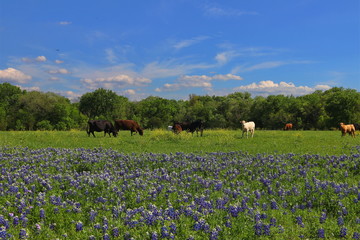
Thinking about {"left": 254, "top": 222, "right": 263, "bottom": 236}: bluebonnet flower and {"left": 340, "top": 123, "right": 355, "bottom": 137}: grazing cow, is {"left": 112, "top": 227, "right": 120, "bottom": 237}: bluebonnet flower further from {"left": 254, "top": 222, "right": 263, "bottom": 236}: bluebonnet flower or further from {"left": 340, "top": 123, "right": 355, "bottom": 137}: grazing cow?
{"left": 340, "top": 123, "right": 355, "bottom": 137}: grazing cow

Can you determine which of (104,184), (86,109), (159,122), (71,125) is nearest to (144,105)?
(159,122)

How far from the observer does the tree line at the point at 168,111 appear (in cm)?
6869

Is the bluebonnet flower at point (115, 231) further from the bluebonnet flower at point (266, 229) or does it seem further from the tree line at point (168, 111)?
the tree line at point (168, 111)

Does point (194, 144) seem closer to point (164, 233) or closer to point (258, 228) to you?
point (258, 228)

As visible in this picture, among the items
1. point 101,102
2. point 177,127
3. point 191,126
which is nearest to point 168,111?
point 101,102

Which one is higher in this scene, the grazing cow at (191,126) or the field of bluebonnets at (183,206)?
the grazing cow at (191,126)

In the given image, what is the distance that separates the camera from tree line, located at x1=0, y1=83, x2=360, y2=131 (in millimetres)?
68688

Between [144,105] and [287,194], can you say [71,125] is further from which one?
[287,194]

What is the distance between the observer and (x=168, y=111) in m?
97.7

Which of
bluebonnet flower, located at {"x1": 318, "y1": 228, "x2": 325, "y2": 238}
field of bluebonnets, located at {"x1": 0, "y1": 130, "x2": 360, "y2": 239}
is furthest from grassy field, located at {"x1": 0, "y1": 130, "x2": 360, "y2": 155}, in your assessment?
bluebonnet flower, located at {"x1": 318, "y1": 228, "x2": 325, "y2": 238}

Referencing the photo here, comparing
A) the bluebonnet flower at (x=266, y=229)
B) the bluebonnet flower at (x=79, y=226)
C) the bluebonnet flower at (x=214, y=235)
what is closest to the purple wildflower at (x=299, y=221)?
the bluebonnet flower at (x=266, y=229)

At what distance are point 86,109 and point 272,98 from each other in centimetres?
6137

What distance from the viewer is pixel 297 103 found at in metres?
79.4

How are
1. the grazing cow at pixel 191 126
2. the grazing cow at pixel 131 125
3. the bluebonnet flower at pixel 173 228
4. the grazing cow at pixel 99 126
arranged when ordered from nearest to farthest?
the bluebonnet flower at pixel 173 228, the grazing cow at pixel 99 126, the grazing cow at pixel 191 126, the grazing cow at pixel 131 125
